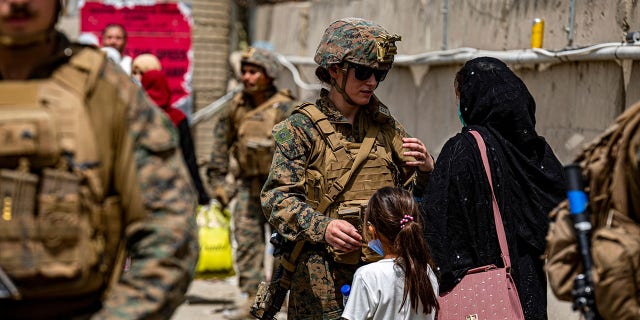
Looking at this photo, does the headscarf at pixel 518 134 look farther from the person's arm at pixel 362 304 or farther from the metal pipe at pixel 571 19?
the metal pipe at pixel 571 19

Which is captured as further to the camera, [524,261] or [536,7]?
[536,7]

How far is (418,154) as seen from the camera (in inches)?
201

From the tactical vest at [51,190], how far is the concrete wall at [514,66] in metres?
3.22

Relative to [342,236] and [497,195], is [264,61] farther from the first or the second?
[497,195]

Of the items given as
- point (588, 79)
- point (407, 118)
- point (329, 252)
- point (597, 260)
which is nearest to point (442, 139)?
point (407, 118)

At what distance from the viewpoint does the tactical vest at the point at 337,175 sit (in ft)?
16.4

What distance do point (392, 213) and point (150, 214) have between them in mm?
1848

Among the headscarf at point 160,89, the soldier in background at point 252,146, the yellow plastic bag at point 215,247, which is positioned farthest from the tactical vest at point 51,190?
the yellow plastic bag at point 215,247

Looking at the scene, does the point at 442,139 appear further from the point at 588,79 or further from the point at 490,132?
the point at 490,132

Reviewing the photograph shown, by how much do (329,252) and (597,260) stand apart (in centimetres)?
184

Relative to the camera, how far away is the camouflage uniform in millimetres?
2875

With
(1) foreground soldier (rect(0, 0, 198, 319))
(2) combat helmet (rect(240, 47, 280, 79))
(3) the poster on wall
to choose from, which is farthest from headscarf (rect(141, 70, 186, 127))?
(1) foreground soldier (rect(0, 0, 198, 319))

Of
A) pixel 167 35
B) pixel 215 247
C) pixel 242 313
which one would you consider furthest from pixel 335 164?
pixel 167 35

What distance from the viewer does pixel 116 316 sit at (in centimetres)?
283
